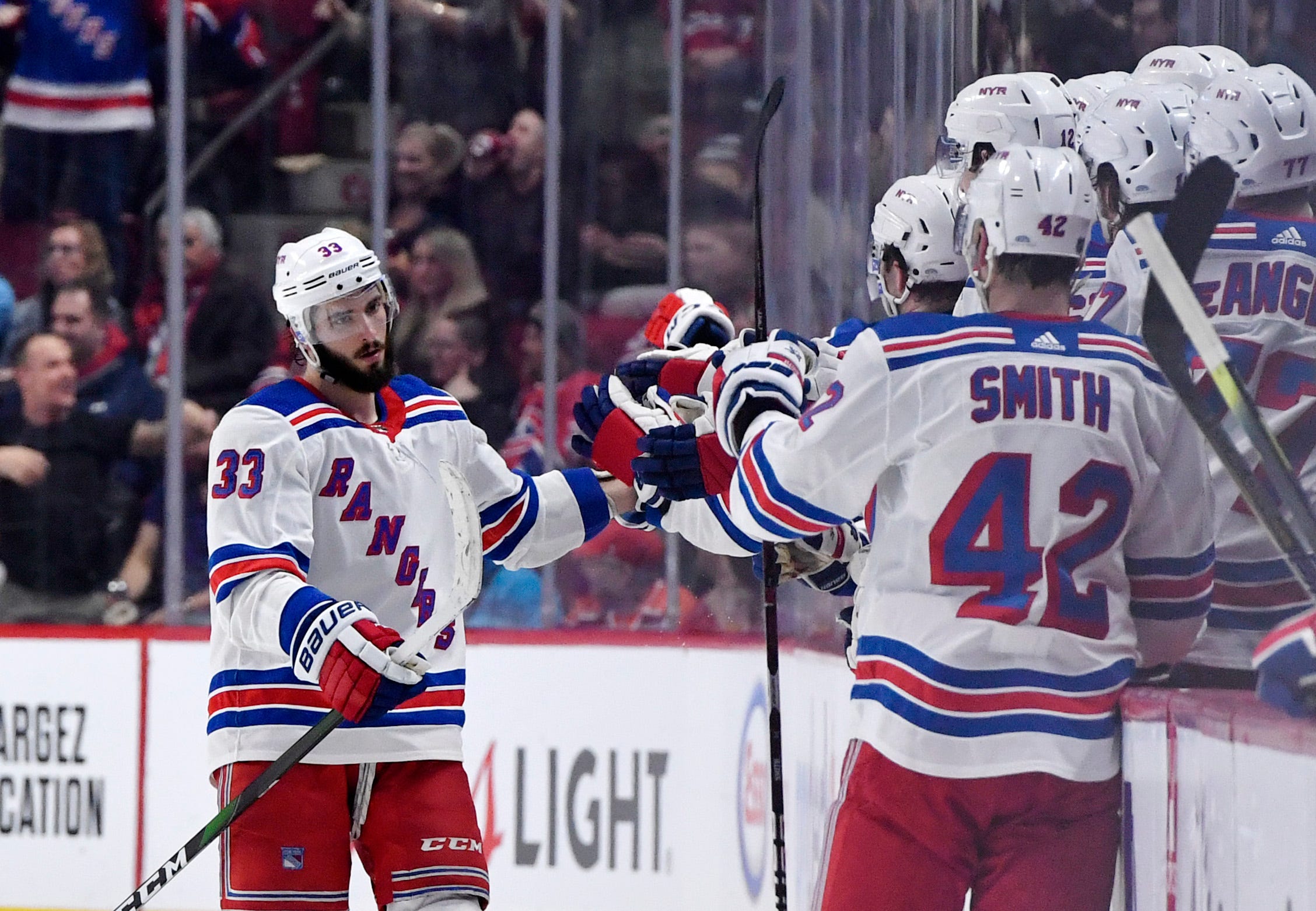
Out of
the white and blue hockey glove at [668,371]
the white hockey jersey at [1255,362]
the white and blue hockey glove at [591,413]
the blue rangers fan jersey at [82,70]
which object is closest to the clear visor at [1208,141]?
the white hockey jersey at [1255,362]

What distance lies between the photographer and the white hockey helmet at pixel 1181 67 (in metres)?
2.25

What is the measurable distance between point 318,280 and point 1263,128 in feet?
4.39

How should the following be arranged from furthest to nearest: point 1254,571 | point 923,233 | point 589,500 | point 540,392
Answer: point 540,392, point 589,500, point 923,233, point 1254,571

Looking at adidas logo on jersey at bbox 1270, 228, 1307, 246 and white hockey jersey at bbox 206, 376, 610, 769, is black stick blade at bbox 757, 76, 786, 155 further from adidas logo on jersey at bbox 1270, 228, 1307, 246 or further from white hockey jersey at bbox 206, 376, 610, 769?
adidas logo on jersey at bbox 1270, 228, 1307, 246

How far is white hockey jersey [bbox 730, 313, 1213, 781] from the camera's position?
6.82 ft

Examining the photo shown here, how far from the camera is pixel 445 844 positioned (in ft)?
8.71

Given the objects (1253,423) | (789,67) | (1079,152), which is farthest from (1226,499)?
(789,67)

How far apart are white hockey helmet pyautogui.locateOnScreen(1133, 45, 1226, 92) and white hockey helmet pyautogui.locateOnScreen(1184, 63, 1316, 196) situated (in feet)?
0.05

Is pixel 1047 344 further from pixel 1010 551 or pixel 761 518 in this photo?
pixel 761 518

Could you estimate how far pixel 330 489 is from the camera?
106 inches

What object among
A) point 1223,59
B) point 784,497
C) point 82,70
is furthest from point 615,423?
point 82,70

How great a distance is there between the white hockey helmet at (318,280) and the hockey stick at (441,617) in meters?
0.33

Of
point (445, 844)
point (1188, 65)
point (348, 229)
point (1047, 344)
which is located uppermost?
point (348, 229)

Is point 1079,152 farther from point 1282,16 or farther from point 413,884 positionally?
point 413,884
